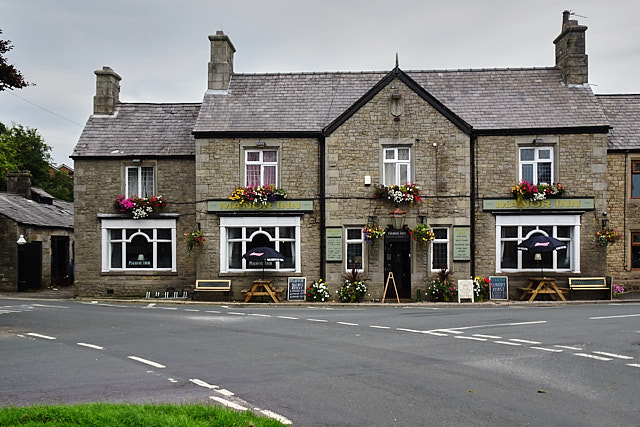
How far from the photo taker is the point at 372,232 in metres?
22.9

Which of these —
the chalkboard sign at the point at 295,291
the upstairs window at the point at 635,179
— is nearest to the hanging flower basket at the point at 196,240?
the chalkboard sign at the point at 295,291

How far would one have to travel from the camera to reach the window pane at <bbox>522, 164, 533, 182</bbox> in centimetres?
2377

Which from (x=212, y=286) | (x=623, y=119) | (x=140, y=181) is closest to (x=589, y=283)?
(x=623, y=119)

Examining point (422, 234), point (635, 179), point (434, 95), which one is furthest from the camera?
point (434, 95)

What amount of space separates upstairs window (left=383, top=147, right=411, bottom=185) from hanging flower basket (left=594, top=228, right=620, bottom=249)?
24.0 ft

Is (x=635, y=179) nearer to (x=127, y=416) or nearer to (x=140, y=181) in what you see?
(x=140, y=181)

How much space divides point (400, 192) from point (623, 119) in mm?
10321

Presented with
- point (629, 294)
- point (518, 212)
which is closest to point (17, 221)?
point (518, 212)

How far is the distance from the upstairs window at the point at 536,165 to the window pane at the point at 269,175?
9.50m

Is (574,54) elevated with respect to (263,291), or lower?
elevated

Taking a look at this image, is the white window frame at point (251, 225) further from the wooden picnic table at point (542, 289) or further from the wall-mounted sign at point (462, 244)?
the wooden picnic table at point (542, 289)

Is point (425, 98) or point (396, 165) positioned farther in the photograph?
point (396, 165)

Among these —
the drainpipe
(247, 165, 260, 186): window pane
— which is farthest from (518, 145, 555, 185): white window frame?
(247, 165, 260, 186): window pane

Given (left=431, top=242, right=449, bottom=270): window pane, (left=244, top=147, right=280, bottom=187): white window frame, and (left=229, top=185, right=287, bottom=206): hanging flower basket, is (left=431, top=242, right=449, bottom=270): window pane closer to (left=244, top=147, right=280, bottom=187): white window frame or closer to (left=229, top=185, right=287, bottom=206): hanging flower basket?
(left=229, top=185, right=287, bottom=206): hanging flower basket
